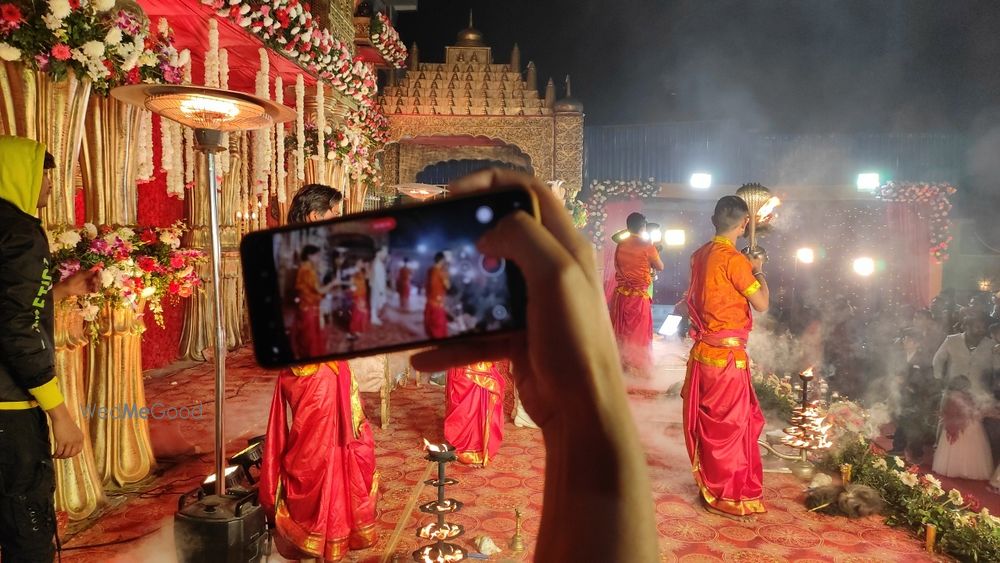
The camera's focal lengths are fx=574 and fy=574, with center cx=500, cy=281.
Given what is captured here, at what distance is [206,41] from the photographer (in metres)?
5.85

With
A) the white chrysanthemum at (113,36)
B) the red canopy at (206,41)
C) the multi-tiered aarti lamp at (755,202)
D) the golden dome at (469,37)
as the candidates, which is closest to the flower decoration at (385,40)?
the golden dome at (469,37)

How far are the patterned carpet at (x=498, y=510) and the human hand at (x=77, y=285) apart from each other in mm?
1437

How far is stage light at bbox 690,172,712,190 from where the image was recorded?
50.6 feet

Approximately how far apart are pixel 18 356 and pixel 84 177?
2.22 metres

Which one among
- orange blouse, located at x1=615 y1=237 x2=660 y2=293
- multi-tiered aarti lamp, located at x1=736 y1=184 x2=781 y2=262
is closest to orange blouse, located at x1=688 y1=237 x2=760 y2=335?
multi-tiered aarti lamp, located at x1=736 y1=184 x2=781 y2=262

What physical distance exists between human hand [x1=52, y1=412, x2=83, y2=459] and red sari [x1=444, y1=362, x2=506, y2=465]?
2.55 meters

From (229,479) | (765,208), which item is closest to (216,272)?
(229,479)

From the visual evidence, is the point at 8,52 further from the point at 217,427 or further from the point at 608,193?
the point at 608,193

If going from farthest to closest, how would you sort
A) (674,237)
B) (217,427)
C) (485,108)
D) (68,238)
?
(674,237), (485,108), (68,238), (217,427)

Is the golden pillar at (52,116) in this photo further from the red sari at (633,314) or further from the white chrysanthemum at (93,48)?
the red sari at (633,314)

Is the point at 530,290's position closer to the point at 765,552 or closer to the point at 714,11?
the point at 765,552

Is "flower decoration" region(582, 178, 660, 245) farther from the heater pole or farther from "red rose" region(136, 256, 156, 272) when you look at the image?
the heater pole

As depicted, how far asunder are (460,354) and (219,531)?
2.25 meters

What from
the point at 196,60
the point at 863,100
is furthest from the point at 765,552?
the point at 863,100
